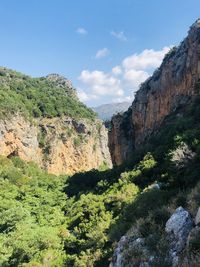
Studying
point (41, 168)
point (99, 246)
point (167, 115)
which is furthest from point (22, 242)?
point (41, 168)

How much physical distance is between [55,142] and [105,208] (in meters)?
56.8

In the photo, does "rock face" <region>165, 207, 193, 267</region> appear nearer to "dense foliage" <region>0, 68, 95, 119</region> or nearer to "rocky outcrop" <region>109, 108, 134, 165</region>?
"rocky outcrop" <region>109, 108, 134, 165</region>

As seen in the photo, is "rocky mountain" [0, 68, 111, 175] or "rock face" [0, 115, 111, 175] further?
"rocky mountain" [0, 68, 111, 175]

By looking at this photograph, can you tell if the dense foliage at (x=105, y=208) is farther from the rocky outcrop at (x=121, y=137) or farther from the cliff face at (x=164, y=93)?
the rocky outcrop at (x=121, y=137)

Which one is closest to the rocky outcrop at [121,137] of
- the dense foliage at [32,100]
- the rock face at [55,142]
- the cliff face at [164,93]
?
the cliff face at [164,93]

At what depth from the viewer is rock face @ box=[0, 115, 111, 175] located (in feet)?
269

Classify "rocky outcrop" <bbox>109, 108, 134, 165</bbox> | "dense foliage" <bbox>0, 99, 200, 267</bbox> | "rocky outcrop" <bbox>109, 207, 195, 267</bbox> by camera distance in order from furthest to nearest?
"rocky outcrop" <bbox>109, 108, 134, 165</bbox>
"dense foliage" <bbox>0, 99, 200, 267</bbox>
"rocky outcrop" <bbox>109, 207, 195, 267</bbox>

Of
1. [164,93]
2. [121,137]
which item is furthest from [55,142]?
[164,93]

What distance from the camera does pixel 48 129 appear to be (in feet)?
309

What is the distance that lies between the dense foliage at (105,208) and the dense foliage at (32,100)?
2648 cm

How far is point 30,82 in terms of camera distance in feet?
399

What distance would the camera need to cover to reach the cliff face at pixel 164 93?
49.5 meters

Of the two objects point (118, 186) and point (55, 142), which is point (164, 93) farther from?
point (55, 142)

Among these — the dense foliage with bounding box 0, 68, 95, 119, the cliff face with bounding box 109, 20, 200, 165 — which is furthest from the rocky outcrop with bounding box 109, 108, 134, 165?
the dense foliage with bounding box 0, 68, 95, 119
